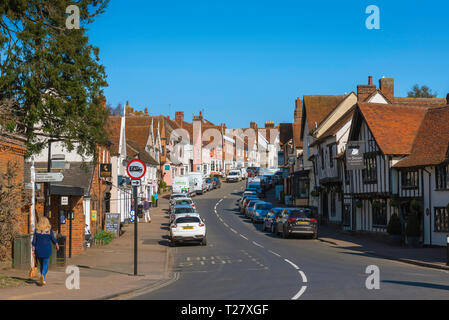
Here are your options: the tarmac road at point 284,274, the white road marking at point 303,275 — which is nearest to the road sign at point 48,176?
the tarmac road at point 284,274

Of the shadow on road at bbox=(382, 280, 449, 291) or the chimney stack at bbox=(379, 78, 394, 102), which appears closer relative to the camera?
the shadow on road at bbox=(382, 280, 449, 291)

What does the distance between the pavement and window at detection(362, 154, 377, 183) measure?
12639 millimetres

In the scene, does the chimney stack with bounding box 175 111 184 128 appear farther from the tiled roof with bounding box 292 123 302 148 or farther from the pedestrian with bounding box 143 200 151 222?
the pedestrian with bounding box 143 200 151 222

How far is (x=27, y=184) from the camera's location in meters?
21.2

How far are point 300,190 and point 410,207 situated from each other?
90.8ft

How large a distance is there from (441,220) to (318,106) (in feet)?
90.5

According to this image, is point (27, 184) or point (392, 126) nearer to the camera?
point (27, 184)

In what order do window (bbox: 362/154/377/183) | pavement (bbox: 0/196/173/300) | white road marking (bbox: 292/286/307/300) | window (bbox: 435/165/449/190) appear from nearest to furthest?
white road marking (bbox: 292/286/307/300), pavement (bbox: 0/196/173/300), window (bbox: 435/165/449/190), window (bbox: 362/154/377/183)

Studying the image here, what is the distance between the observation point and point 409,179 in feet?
104

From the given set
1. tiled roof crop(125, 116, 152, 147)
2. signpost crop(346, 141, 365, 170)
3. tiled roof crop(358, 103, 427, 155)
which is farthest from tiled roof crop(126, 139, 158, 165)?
tiled roof crop(358, 103, 427, 155)

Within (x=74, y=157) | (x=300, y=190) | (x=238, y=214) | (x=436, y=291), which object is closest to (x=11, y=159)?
(x=436, y=291)

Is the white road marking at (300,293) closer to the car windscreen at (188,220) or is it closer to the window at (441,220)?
the car windscreen at (188,220)

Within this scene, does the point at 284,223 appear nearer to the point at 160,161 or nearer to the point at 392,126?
the point at 392,126

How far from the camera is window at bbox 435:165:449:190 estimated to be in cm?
2868
